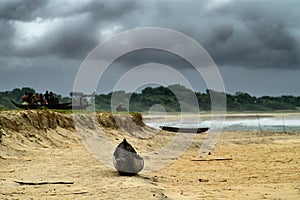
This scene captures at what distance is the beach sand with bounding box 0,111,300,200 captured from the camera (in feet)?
25.7

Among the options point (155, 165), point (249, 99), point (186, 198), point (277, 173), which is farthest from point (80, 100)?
point (249, 99)

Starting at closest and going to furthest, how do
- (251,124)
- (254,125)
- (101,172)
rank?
(101,172) → (254,125) → (251,124)

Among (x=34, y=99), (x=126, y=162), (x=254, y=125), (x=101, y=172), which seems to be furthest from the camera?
(x=254, y=125)

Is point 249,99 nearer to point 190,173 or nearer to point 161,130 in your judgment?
point 161,130

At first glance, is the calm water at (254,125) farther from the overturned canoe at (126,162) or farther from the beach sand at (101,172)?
the overturned canoe at (126,162)

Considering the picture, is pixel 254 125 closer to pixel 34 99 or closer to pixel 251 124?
pixel 251 124

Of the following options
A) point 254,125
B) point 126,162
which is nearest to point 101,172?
point 126,162

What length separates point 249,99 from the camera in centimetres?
7719

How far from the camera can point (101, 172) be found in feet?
32.8

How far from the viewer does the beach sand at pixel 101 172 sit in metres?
7.84

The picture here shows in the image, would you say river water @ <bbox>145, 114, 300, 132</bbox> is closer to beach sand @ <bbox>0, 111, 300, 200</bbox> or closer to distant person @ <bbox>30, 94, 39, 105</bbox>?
distant person @ <bbox>30, 94, 39, 105</bbox>

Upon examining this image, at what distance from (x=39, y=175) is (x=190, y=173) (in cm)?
425

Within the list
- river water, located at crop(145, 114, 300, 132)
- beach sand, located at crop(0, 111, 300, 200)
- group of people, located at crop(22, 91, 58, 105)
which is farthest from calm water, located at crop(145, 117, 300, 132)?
beach sand, located at crop(0, 111, 300, 200)

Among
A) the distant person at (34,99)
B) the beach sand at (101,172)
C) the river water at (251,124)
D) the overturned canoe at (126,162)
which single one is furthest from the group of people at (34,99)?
the river water at (251,124)
